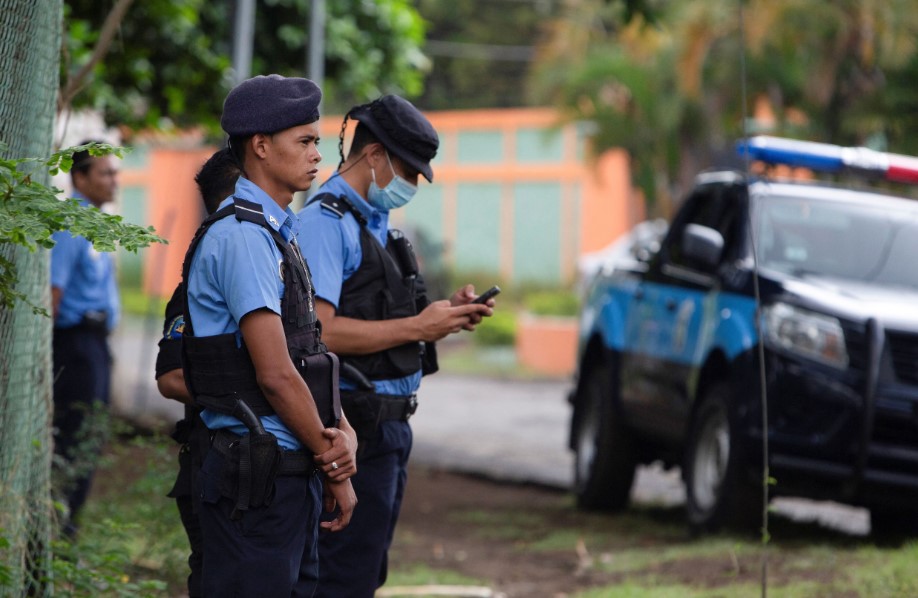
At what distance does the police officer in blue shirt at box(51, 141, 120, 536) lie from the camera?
6957 millimetres

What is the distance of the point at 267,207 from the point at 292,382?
0.45 metres

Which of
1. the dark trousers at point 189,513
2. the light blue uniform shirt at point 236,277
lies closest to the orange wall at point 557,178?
the dark trousers at point 189,513

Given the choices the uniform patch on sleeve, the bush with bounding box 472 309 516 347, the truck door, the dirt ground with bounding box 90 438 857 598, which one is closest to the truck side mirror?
the truck door

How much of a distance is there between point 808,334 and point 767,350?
0.21m

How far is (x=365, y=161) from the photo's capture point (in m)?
4.89

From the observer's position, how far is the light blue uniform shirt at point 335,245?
464 cm

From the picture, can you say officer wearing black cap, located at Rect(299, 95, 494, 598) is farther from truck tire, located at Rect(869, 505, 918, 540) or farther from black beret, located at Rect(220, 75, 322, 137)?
truck tire, located at Rect(869, 505, 918, 540)

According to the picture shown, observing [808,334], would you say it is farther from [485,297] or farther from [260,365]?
[260,365]

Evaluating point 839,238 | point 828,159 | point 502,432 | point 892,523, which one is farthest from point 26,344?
point 502,432

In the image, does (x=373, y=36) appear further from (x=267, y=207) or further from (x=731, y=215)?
(x=267, y=207)

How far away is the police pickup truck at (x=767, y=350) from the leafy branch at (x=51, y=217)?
3033 millimetres

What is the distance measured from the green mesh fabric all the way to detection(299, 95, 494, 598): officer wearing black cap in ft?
3.03

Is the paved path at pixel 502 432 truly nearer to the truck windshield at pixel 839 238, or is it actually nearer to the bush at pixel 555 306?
the truck windshield at pixel 839 238

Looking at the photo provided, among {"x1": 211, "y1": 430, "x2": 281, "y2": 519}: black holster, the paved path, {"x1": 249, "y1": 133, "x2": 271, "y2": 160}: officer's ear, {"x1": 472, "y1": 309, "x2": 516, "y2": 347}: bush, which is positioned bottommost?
the paved path
